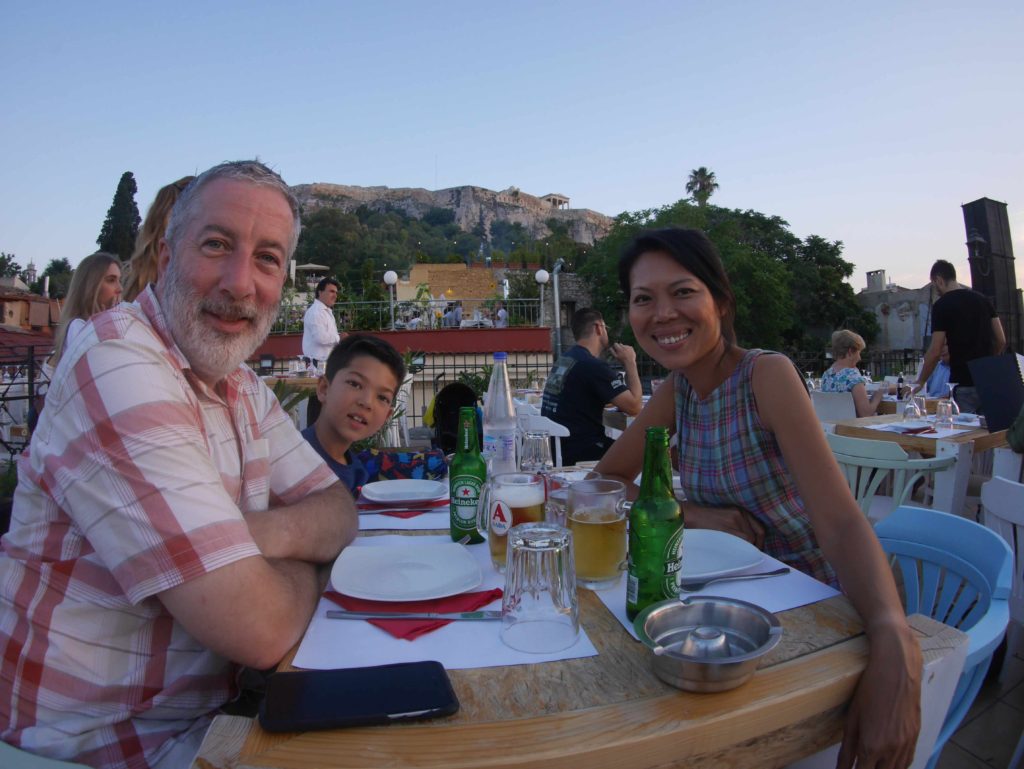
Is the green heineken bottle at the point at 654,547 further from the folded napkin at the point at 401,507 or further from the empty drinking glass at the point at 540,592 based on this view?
the folded napkin at the point at 401,507

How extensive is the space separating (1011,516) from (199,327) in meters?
2.24

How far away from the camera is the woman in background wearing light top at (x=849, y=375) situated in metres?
5.33

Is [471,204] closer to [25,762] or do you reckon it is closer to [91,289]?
[91,289]

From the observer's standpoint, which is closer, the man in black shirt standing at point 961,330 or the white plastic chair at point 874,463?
the white plastic chair at point 874,463

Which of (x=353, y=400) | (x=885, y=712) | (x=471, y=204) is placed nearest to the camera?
(x=885, y=712)

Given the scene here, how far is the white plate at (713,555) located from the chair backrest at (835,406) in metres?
4.63

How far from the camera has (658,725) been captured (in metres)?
→ 0.68

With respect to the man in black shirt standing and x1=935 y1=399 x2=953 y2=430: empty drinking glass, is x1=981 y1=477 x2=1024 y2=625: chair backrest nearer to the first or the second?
x1=935 y1=399 x2=953 y2=430: empty drinking glass

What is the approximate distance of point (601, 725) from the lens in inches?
26.7

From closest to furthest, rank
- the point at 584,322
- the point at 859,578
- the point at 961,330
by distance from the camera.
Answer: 1. the point at 859,578
2. the point at 584,322
3. the point at 961,330

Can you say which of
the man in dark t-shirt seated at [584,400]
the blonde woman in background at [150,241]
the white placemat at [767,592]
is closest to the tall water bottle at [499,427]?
the white placemat at [767,592]

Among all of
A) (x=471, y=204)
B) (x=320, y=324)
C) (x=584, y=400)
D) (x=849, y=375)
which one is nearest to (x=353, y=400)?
(x=584, y=400)

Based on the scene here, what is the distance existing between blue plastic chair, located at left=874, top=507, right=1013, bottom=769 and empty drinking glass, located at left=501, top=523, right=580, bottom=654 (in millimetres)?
642

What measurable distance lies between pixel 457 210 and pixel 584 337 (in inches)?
3499
